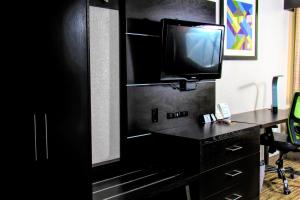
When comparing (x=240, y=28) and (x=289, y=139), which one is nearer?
(x=289, y=139)

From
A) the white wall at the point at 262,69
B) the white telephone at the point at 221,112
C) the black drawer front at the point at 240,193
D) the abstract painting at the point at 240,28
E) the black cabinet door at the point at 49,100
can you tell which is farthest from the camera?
the white wall at the point at 262,69

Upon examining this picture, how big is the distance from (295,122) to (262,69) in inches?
43.4

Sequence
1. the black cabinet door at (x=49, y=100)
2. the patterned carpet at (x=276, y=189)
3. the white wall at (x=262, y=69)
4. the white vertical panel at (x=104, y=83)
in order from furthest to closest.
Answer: the white wall at (x=262, y=69)
the patterned carpet at (x=276, y=189)
the white vertical panel at (x=104, y=83)
the black cabinet door at (x=49, y=100)

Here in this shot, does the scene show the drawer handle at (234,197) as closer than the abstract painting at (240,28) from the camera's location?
Yes

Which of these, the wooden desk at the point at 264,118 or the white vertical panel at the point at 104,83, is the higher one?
the white vertical panel at the point at 104,83

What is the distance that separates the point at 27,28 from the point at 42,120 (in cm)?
38

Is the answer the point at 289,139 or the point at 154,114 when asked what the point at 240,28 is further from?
the point at 154,114

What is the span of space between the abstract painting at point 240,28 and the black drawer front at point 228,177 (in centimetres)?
127

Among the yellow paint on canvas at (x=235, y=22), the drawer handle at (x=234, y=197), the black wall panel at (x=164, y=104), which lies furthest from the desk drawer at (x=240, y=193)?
the yellow paint on canvas at (x=235, y=22)

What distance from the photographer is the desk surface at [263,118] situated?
3141mm

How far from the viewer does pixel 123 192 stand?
2.00 m

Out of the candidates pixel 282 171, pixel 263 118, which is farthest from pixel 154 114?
pixel 282 171

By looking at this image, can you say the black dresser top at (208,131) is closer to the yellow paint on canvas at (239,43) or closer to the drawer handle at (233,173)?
the drawer handle at (233,173)

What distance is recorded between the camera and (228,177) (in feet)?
8.54
